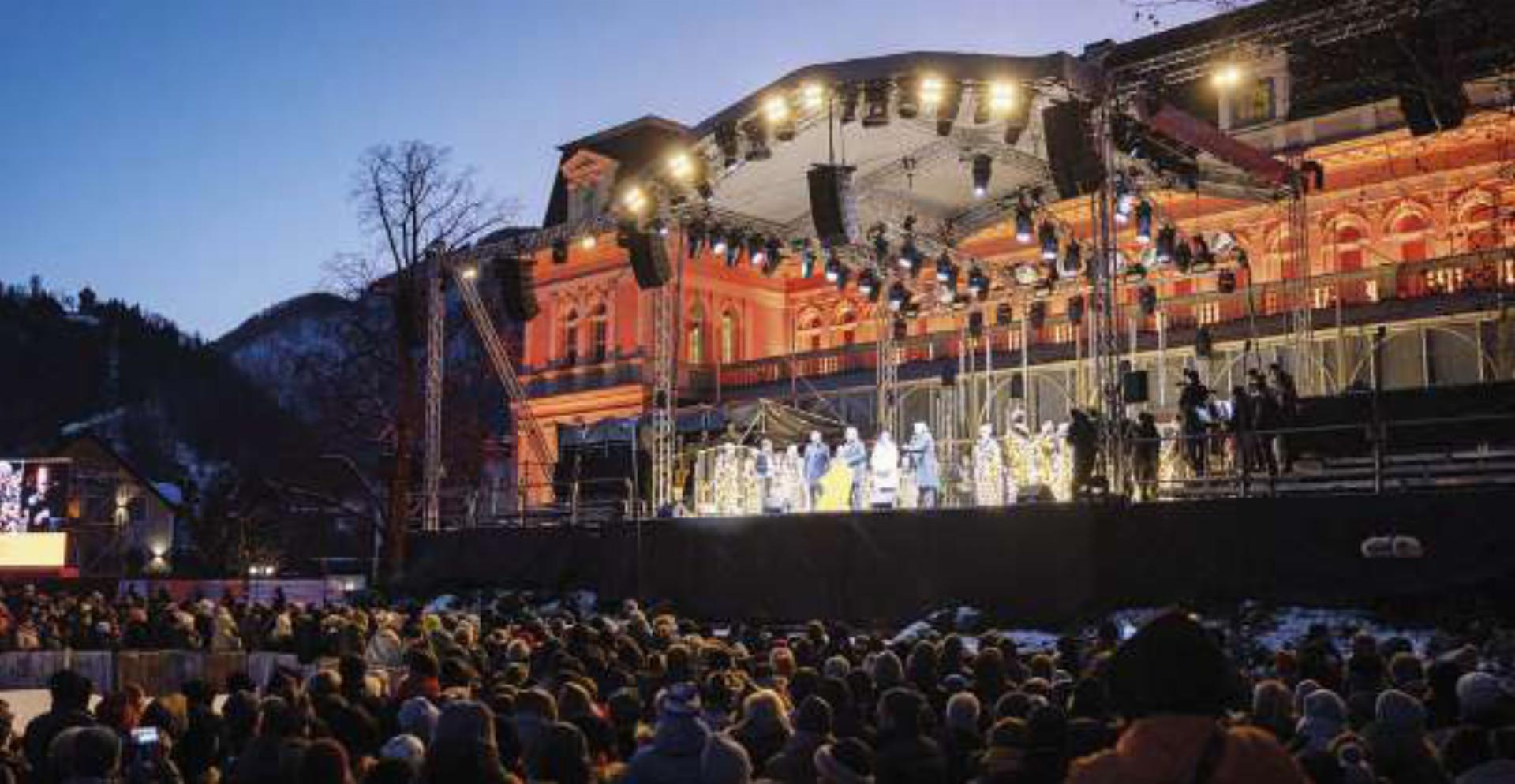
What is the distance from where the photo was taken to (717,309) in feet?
136

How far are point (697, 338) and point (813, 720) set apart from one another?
3562 cm

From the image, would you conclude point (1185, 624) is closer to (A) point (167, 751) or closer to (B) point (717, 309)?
(A) point (167, 751)

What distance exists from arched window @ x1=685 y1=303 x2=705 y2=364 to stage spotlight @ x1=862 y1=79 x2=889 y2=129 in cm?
2189

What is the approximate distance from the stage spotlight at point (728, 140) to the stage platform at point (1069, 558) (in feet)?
18.7

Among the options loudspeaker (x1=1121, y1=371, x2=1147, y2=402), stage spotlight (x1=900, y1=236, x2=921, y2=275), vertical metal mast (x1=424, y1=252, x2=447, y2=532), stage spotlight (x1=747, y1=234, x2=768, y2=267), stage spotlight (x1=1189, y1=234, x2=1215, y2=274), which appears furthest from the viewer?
vertical metal mast (x1=424, y1=252, x2=447, y2=532)

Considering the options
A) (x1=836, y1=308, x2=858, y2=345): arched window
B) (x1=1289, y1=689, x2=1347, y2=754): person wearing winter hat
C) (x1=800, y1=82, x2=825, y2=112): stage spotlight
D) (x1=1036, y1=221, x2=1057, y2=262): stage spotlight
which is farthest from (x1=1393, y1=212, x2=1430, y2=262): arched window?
(x1=1289, y1=689, x2=1347, y2=754): person wearing winter hat

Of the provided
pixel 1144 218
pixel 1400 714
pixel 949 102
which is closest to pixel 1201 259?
pixel 1144 218

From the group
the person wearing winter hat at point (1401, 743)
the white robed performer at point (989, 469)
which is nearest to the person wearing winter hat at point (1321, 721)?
the person wearing winter hat at point (1401, 743)

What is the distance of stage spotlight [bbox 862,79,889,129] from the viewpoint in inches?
746

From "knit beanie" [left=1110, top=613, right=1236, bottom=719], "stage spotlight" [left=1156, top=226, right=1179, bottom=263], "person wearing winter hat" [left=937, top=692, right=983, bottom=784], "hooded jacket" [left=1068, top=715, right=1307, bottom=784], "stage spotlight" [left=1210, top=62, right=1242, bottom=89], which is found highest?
"stage spotlight" [left=1210, top=62, right=1242, bottom=89]

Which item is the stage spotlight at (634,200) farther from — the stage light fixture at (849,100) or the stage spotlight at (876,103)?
the stage spotlight at (876,103)

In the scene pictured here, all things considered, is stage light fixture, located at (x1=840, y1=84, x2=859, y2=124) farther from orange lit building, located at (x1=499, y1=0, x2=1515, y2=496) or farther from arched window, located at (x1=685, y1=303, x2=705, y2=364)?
arched window, located at (x1=685, y1=303, x2=705, y2=364)

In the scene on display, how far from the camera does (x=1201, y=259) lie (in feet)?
78.6

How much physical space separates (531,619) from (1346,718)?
9.11m
